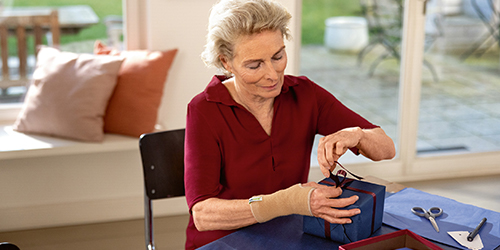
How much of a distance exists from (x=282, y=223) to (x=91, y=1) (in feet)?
6.83

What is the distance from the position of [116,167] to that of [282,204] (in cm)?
188

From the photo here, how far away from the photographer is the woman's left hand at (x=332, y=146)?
142 cm

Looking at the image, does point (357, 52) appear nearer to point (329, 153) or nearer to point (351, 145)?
point (351, 145)

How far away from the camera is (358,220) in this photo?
1.23 metres

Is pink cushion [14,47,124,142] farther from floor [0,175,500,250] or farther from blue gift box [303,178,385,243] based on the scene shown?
blue gift box [303,178,385,243]

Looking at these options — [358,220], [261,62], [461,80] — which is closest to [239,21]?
[261,62]

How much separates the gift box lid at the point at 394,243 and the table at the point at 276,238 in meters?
0.10

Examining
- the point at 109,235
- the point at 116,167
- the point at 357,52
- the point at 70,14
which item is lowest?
the point at 109,235

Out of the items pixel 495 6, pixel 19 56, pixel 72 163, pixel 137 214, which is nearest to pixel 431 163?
pixel 495 6

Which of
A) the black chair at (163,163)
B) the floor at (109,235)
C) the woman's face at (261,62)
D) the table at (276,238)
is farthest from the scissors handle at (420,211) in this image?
the floor at (109,235)

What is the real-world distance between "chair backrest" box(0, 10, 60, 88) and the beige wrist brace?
209 centimetres

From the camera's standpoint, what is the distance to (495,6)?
3.45 meters

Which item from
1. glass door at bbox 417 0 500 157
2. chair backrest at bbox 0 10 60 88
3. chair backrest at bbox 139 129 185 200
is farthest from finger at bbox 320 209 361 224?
glass door at bbox 417 0 500 157

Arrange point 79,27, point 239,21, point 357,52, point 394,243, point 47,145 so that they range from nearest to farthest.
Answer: point 394,243 → point 239,21 → point 47,145 → point 79,27 → point 357,52
